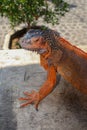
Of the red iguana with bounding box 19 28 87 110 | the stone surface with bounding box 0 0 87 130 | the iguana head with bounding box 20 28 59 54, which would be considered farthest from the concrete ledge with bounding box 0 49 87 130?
the iguana head with bounding box 20 28 59 54

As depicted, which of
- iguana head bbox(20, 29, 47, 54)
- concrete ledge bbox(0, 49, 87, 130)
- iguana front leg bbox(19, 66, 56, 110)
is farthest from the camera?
Answer: iguana front leg bbox(19, 66, 56, 110)

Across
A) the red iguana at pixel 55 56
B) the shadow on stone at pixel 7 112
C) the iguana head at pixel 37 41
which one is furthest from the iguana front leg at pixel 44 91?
the iguana head at pixel 37 41

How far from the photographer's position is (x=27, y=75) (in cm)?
463

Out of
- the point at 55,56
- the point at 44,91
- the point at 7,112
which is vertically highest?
the point at 55,56

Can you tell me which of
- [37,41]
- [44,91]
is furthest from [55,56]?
[44,91]

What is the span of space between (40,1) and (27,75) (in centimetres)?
242

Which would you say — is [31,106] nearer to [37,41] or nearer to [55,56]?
[55,56]

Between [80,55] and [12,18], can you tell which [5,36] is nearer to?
[12,18]

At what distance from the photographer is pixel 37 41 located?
3.41 m

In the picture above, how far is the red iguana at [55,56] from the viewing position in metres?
3.42

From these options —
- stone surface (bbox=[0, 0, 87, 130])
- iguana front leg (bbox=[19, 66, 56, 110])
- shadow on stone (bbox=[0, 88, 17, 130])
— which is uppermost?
iguana front leg (bbox=[19, 66, 56, 110])

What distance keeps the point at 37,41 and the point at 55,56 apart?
344mm

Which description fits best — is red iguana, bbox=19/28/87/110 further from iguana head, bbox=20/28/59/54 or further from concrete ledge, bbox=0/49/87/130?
concrete ledge, bbox=0/49/87/130

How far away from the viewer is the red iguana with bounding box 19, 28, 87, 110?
342cm
